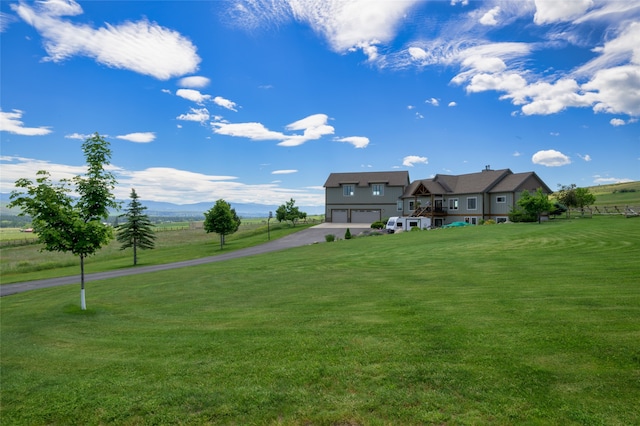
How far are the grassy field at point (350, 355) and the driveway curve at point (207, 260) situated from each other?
42.5 ft

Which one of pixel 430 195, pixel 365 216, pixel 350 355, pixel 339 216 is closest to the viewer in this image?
pixel 350 355

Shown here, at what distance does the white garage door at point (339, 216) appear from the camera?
6284cm

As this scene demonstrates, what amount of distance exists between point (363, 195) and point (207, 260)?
114 feet

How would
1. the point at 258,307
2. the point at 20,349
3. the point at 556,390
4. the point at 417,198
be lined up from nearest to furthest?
the point at 556,390
the point at 20,349
the point at 258,307
the point at 417,198

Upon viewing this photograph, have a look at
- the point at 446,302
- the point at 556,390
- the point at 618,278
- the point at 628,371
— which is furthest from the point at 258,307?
the point at 618,278

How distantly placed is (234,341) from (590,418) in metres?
6.41

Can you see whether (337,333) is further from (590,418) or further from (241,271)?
(241,271)

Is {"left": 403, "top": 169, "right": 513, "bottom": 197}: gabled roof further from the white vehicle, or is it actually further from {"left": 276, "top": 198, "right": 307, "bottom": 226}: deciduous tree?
{"left": 276, "top": 198, "right": 307, "bottom": 226}: deciduous tree

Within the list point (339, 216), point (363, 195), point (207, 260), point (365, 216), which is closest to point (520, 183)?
point (363, 195)

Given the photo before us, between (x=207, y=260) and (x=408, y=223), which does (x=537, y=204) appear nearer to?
(x=408, y=223)

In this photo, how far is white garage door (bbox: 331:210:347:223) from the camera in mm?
62844

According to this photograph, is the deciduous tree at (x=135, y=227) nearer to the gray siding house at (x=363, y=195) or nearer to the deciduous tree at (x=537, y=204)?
the gray siding house at (x=363, y=195)

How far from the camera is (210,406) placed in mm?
5391

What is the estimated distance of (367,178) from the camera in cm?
6244
